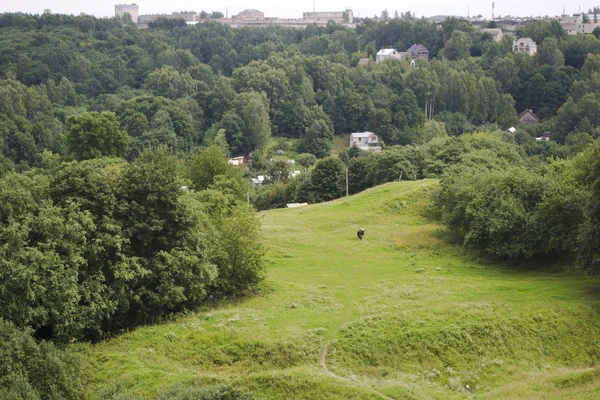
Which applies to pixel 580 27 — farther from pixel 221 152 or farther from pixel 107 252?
pixel 107 252

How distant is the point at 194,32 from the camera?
171875 millimetres

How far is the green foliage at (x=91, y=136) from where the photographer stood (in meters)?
54.7

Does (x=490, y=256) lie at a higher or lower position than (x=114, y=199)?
lower

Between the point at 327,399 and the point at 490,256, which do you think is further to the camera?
the point at 490,256

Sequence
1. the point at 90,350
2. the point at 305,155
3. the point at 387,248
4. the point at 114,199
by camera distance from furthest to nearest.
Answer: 1. the point at 305,155
2. the point at 387,248
3. the point at 114,199
4. the point at 90,350

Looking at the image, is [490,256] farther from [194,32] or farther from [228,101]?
[194,32]

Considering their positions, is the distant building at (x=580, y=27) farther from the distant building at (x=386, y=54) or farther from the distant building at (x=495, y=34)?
the distant building at (x=386, y=54)

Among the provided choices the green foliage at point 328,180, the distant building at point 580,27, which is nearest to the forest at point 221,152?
the green foliage at point 328,180

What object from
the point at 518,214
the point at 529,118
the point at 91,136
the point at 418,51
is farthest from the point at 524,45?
the point at 518,214

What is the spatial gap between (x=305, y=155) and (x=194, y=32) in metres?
89.8

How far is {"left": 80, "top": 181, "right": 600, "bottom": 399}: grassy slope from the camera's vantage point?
70.3ft

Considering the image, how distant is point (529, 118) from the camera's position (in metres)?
110

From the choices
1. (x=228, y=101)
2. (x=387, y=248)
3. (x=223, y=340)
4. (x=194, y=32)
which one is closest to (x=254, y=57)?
(x=194, y=32)

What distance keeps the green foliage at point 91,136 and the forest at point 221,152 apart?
0.47 feet
